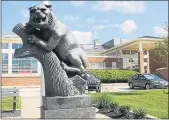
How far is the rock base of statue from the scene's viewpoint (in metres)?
5.55

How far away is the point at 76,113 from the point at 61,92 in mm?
466

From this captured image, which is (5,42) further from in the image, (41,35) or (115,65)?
(41,35)

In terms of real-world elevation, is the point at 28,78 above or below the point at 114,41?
below

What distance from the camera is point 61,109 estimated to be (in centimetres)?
557

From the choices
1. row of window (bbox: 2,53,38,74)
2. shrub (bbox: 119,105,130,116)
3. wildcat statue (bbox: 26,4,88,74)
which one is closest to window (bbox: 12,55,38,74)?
row of window (bbox: 2,53,38,74)

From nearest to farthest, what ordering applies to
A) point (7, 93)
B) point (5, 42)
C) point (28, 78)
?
point (7, 93)
point (28, 78)
point (5, 42)

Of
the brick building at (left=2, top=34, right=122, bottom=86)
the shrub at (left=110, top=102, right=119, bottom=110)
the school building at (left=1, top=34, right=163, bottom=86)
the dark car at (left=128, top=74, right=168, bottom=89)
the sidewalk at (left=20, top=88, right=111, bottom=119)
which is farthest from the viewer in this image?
the school building at (left=1, top=34, right=163, bottom=86)

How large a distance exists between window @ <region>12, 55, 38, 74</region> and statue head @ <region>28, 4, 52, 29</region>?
99.5 ft

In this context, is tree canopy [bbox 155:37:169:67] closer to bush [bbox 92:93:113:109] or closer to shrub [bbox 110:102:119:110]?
bush [bbox 92:93:113:109]

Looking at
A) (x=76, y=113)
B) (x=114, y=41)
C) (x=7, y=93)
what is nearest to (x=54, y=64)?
(x=76, y=113)

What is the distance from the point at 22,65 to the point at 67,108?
32.3 metres

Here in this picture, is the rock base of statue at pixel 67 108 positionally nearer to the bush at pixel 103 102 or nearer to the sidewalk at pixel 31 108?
the sidewalk at pixel 31 108

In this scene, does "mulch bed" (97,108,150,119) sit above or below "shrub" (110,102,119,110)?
below

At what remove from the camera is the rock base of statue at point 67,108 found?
5547mm
